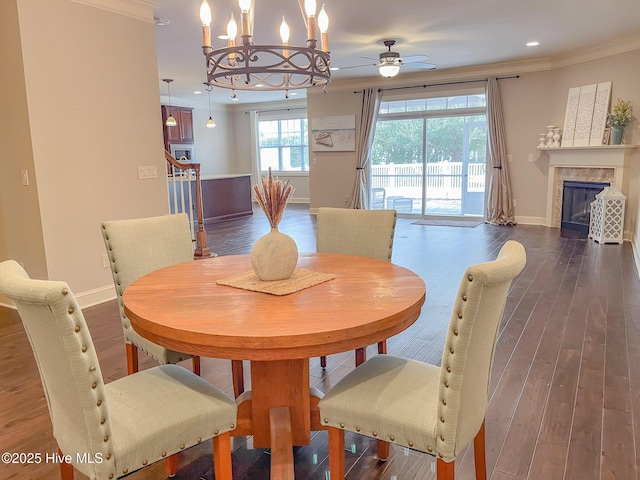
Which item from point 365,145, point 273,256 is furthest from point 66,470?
point 365,145

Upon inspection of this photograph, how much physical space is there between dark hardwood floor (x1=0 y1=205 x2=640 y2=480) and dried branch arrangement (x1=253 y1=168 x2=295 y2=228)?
1026mm

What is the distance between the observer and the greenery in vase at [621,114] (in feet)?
20.7

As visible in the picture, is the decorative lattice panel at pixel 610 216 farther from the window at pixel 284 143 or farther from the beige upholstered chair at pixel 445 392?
the window at pixel 284 143

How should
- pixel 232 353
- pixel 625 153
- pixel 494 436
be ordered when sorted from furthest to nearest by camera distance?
pixel 625 153
pixel 494 436
pixel 232 353

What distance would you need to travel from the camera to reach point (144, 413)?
141 centimetres

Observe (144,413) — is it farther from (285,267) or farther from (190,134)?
(190,134)

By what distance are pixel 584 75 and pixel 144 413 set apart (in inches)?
306

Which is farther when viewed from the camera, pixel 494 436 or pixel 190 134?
pixel 190 134

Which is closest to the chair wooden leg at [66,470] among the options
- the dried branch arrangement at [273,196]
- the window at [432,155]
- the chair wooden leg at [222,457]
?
the chair wooden leg at [222,457]

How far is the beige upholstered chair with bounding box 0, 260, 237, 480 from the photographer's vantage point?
3.81ft

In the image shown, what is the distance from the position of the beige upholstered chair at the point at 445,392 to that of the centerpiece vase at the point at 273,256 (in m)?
0.51

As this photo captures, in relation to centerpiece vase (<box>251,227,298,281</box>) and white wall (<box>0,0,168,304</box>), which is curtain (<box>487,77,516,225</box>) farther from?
centerpiece vase (<box>251,227,298,281</box>)

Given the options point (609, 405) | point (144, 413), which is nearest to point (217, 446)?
point (144, 413)

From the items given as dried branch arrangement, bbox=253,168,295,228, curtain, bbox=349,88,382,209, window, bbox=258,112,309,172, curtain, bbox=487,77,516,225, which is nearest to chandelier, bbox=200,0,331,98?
dried branch arrangement, bbox=253,168,295,228
